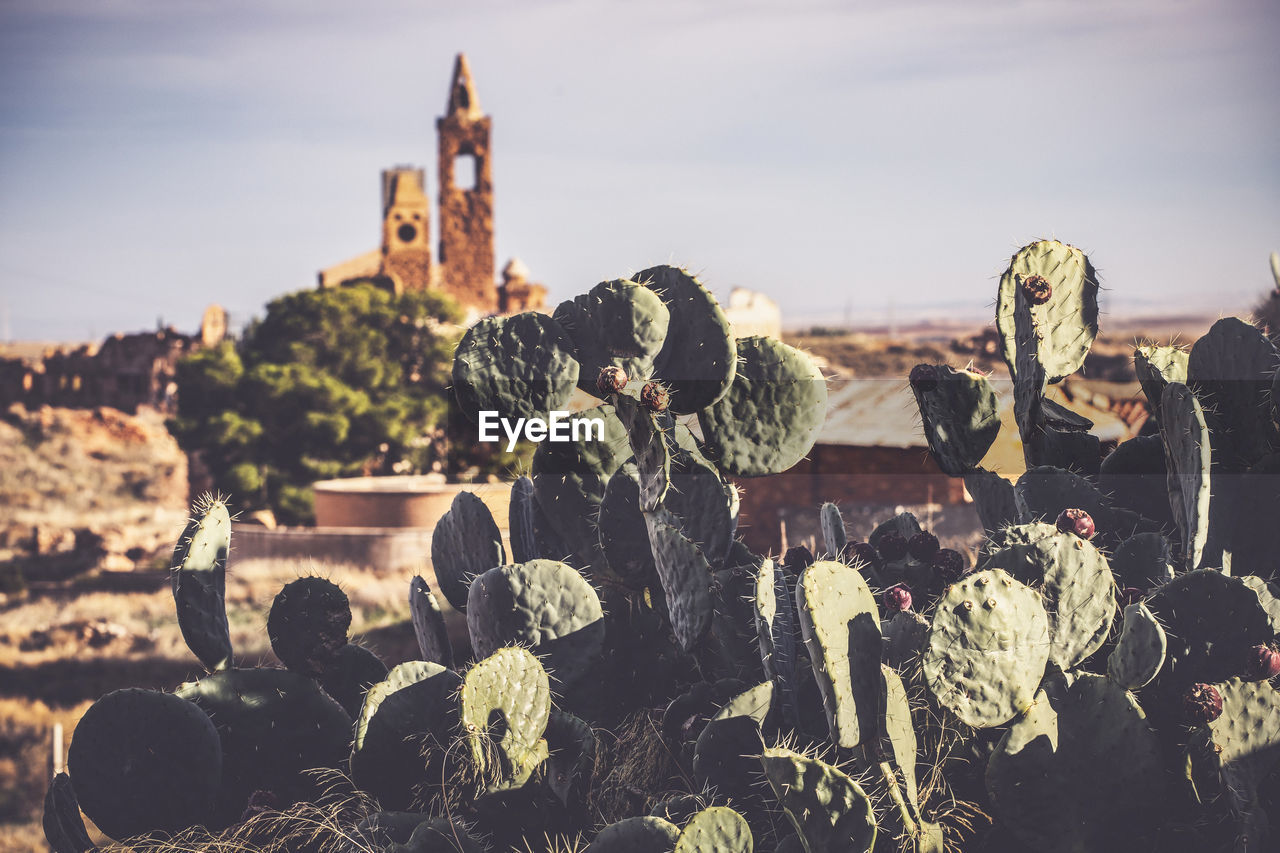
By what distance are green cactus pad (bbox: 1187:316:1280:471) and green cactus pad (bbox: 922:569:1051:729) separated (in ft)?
4.08

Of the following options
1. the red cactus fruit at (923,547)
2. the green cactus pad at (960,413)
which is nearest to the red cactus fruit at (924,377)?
the green cactus pad at (960,413)

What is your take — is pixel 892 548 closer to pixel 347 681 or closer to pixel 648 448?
pixel 648 448

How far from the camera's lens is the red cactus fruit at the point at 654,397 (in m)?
3.15

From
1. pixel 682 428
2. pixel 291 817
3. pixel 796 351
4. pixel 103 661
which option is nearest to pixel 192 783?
pixel 291 817

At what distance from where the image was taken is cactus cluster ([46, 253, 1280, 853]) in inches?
116

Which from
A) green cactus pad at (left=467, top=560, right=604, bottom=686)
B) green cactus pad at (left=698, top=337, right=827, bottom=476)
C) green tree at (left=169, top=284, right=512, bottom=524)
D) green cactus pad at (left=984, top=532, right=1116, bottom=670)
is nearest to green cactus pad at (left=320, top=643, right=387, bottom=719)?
green cactus pad at (left=467, top=560, right=604, bottom=686)

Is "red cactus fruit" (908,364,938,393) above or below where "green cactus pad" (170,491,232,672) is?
above

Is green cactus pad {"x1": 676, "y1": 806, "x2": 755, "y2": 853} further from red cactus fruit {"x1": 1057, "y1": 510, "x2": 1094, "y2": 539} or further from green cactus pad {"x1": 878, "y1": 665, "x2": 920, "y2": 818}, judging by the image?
red cactus fruit {"x1": 1057, "y1": 510, "x2": 1094, "y2": 539}

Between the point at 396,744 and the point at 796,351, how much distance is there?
167 cm

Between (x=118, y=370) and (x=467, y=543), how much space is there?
99.3ft

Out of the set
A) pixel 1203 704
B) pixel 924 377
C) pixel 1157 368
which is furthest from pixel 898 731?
pixel 1157 368

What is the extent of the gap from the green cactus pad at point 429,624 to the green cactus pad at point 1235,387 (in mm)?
2581

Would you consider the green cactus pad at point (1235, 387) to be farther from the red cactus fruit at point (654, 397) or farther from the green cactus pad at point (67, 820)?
the green cactus pad at point (67, 820)

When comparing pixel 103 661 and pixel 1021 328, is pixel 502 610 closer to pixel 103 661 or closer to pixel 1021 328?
pixel 1021 328
